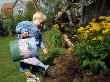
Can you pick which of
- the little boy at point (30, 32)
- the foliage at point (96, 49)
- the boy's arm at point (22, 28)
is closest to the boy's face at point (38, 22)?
the little boy at point (30, 32)

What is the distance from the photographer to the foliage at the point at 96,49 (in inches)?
299

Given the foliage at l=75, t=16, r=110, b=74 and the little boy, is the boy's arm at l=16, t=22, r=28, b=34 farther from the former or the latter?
the foliage at l=75, t=16, r=110, b=74

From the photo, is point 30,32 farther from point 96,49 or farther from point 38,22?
point 96,49

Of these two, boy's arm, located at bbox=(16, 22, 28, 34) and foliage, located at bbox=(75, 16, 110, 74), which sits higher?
boy's arm, located at bbox=(16, 22, 28, 34)

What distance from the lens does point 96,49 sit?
777 centimetres

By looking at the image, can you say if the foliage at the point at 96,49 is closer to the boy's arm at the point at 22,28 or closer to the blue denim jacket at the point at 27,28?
the blue denim jacket at the point at 27,28

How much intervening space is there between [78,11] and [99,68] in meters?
7.32

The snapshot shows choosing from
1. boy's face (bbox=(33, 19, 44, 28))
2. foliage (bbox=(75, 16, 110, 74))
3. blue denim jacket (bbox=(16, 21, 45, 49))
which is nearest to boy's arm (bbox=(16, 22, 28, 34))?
blue denim jacket (bbox=(16, 21, 45, 49))

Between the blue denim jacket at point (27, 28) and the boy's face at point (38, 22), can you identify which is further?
the boy's face at point (38, 22)

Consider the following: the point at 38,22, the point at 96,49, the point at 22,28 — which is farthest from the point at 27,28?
the point at 96,49

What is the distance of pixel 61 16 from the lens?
45.9 ft

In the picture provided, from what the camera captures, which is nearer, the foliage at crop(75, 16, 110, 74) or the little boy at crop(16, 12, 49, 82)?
the little boy at crop(16, 12, 49, 82)

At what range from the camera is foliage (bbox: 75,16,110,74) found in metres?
7.60

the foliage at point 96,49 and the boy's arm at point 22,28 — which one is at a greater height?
the boy's arm at point 22,28
